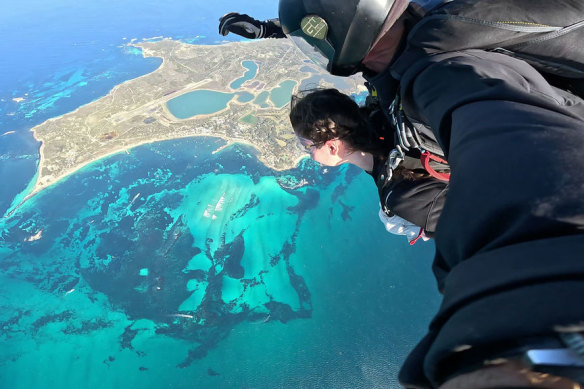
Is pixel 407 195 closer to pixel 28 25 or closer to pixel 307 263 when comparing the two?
pixel 307 263

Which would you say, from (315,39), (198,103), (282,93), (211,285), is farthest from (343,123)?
(198,103)

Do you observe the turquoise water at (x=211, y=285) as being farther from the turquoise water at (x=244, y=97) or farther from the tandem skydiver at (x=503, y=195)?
the tandem skydiver at (x=503, y=195)

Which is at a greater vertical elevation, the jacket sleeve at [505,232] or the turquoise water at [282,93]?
the jacket sleeve at [505,232]

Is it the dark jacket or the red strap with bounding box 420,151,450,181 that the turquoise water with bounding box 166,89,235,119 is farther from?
the dark jacket

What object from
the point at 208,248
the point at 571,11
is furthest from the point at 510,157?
the point at 208,248

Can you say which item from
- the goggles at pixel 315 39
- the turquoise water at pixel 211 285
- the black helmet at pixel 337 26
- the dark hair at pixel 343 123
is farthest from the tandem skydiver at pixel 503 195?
the turquoise water at pixel 211 285

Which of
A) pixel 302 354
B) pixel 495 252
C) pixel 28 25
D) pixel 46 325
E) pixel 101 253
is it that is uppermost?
pixel 495 252
